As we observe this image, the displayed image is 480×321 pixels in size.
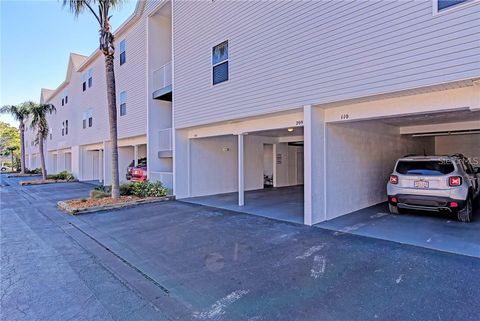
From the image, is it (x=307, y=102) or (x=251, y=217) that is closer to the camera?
(x=307, y=102)

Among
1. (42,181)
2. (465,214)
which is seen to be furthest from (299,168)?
(42,181)

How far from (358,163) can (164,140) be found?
8.86m

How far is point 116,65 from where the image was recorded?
16531 mm

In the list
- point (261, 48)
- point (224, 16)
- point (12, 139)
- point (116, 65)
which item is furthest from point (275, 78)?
point (12, 139)

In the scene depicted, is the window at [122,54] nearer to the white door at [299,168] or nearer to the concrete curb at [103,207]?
the concrete curb at [103,207]

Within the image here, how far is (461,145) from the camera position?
579 inches

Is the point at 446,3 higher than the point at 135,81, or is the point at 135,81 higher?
the point at 135,81

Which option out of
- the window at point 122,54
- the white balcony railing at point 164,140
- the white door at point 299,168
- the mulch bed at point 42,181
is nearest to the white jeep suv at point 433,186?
the white door at point 299,168

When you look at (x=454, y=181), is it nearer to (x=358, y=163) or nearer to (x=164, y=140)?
(x=358, y=163)

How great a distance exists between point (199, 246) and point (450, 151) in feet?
52.3

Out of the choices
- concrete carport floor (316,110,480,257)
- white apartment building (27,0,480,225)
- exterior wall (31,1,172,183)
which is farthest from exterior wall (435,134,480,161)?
exterior wall (31,1,172,183)

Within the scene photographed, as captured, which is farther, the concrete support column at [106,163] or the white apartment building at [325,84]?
the concrete support column at [106,163]

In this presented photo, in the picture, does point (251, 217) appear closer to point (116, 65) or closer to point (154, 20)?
point (154, 20)

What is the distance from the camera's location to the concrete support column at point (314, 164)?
6555mm
